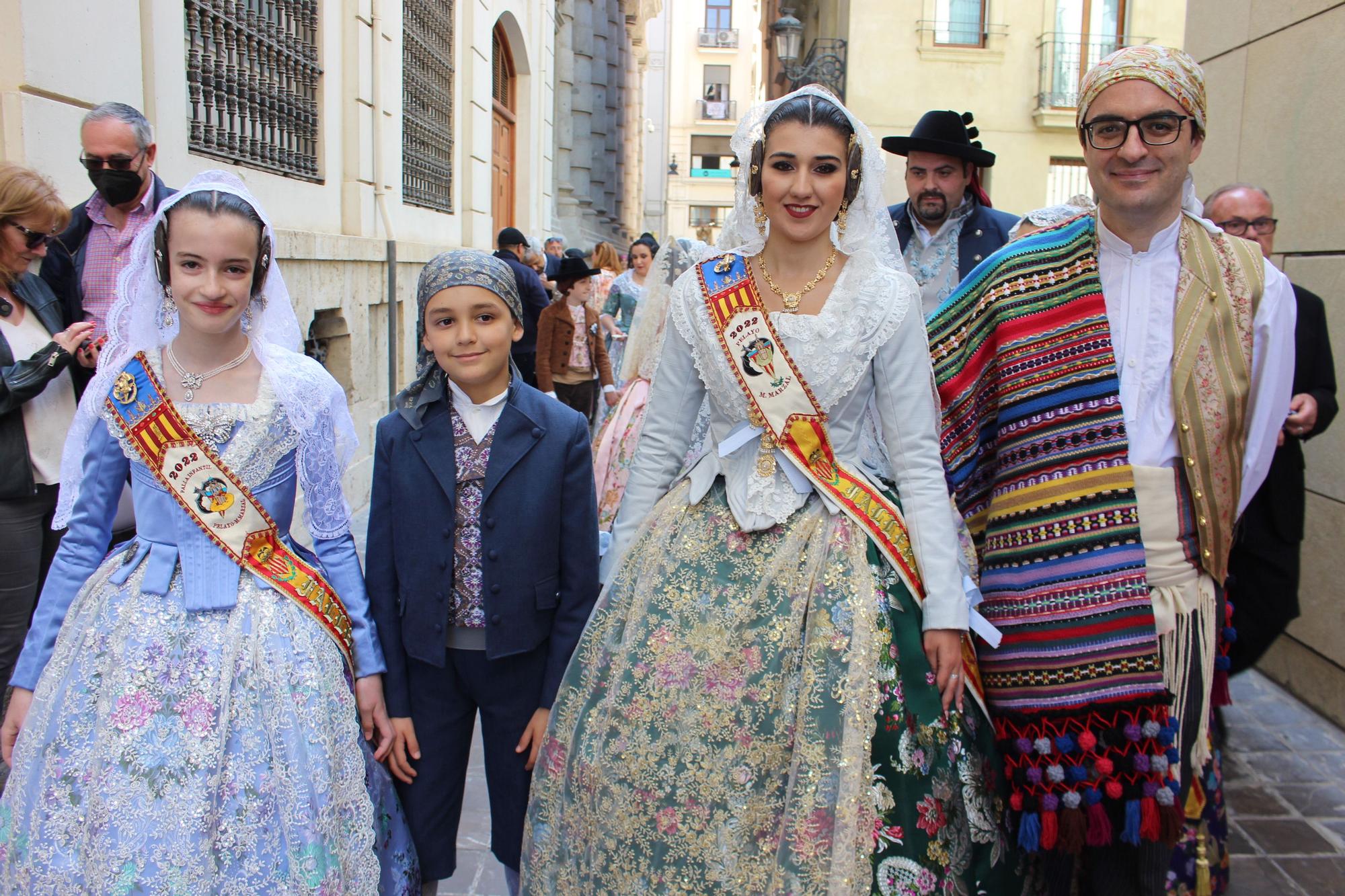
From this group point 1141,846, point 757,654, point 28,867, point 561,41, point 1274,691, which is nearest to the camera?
point 28,867

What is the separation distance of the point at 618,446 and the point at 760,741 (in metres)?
3.09

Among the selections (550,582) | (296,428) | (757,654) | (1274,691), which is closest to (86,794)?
(296,428)

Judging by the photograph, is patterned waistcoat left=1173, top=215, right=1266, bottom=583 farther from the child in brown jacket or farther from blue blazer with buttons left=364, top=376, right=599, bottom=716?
the child in brown jacket

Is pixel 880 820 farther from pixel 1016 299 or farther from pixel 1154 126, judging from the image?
pixel 1154 126

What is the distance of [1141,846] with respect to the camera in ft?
7.90

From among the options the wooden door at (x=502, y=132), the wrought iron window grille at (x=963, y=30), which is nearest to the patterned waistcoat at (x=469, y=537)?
the wrought iron window grille at (x=963, y=30)

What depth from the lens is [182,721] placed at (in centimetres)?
204

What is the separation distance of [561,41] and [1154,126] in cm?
2035

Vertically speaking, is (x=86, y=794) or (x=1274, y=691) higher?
(x=86, y=794)

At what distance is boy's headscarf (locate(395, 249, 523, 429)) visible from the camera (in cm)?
237

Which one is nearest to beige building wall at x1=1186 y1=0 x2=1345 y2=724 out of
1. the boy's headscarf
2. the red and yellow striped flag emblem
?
the red and yellow striped flag emblem

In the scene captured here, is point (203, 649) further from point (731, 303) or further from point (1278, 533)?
point (1278, 533)

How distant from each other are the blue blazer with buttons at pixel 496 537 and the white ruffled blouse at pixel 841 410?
0.14 meters

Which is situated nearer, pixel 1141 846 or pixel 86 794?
pixel 86 794
